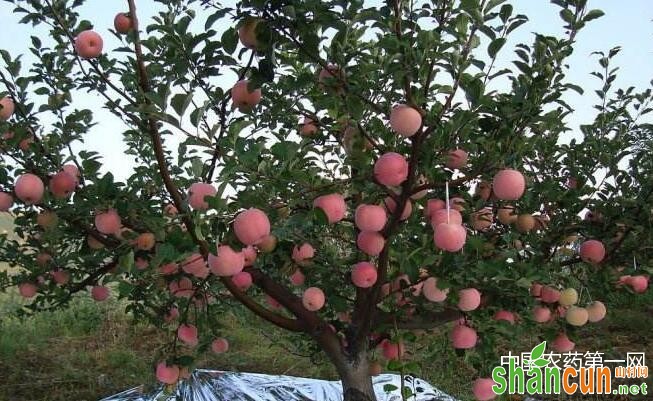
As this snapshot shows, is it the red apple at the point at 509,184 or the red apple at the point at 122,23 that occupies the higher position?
the red apple at the point at 122,23

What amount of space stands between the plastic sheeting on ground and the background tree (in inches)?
34.6

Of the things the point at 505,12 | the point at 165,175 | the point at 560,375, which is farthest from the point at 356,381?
the point at 560,375

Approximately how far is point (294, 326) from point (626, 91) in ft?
5.67

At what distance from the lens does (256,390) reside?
312 centimetres

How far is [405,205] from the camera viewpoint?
143cm

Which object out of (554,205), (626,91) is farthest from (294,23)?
(626,91)

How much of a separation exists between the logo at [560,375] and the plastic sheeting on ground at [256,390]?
0.53 metres

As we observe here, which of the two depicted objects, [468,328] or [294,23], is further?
[468,328]

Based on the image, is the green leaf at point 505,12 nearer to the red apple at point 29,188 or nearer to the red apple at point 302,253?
the red apple at point 302,253

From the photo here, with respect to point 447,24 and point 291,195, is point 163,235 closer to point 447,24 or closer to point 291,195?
point 291,195

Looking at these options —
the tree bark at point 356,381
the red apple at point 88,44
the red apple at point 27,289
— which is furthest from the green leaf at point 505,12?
the red apple at point 27,289

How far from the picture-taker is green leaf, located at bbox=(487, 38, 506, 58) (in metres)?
1.21

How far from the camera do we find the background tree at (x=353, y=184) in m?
1.23

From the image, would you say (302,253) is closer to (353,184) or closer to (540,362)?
(353,184)
